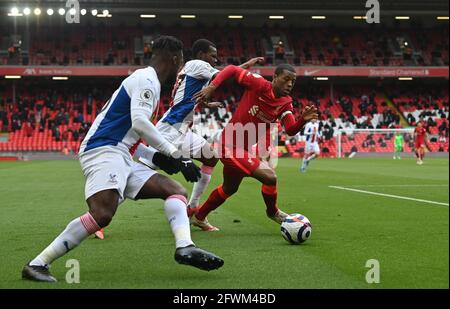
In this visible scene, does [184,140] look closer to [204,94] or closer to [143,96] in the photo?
[204,94]

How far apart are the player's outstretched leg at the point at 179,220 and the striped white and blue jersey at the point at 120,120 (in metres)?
0.41

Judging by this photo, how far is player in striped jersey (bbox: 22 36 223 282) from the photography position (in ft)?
17.0

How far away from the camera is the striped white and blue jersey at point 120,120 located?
5.38m

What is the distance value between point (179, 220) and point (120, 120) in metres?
0.99

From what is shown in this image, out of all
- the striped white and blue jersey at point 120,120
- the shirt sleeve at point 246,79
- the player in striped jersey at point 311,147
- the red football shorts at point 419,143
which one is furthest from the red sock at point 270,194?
the red football shorts at point 419,143

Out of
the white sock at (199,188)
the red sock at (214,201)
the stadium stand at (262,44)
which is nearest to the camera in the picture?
the red sock at (214,201)

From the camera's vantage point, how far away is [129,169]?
219 inches

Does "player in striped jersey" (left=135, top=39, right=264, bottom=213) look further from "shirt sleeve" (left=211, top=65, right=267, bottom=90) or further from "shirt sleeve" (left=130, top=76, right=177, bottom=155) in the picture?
"shirt sleeve" (left=130, top=76, right=177, bottom=155)

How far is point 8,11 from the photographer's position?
48.3 meters

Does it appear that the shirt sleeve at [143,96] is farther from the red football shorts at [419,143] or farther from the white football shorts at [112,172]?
the red football shorts at [419,143]

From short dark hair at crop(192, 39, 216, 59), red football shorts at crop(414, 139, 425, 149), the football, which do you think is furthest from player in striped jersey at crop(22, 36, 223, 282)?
red football shorts at crop(414, 139, 425, 149)

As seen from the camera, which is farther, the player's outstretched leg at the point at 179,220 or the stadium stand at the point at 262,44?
the stadium stand at the point at 262,44

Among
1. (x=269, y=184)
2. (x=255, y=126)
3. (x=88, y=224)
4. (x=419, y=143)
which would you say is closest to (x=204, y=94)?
(x=255, y=126)
